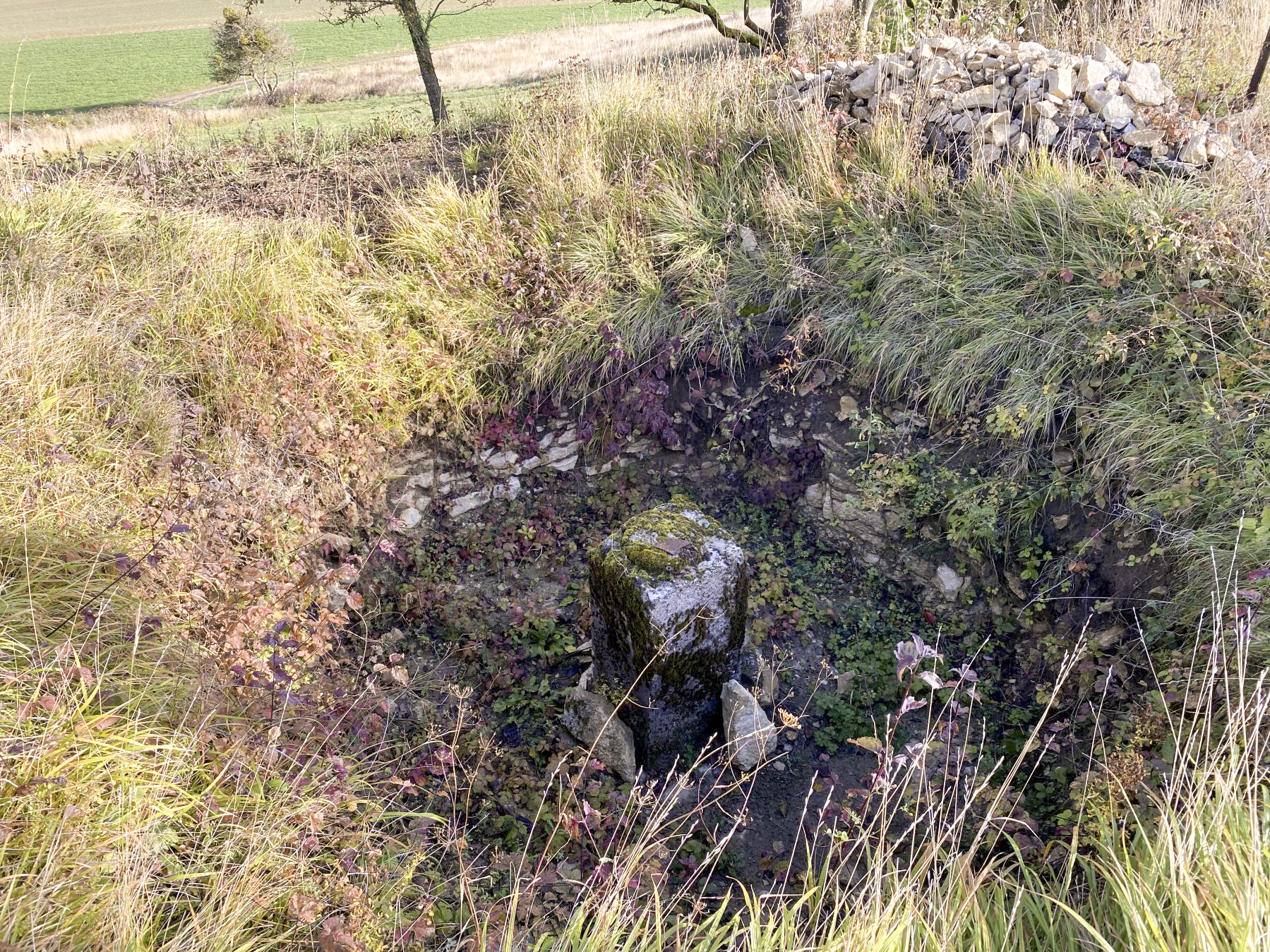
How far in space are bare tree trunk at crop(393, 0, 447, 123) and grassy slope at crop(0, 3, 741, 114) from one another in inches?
602

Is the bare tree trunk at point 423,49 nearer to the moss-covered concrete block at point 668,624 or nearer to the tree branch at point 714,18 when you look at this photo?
the tree branch at point 714,18

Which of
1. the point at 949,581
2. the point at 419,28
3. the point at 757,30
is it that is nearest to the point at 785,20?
the point at 757,30

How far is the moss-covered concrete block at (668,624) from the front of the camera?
3135mm

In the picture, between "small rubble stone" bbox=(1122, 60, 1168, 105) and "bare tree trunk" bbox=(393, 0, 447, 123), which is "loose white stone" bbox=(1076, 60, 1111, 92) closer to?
"small rubble stone" bbox=(1122, 60, 1168, 105)

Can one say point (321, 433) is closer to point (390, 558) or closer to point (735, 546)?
point (390, 558)

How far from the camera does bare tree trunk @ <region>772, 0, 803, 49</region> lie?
7.99 m

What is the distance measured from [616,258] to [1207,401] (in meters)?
3.64

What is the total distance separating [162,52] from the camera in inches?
1129

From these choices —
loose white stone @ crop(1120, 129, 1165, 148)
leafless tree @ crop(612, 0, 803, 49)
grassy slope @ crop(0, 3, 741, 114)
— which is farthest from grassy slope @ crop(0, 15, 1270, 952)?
grassy slope @ crop(0, 3, 741, 114)

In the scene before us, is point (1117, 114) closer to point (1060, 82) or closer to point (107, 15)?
point (1060, 82)

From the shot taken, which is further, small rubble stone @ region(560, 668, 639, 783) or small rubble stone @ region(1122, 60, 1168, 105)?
small rubble stone @ region(1122, 60, 1168, 105)

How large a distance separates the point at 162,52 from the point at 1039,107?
34.9 m

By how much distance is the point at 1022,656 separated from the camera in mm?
3660

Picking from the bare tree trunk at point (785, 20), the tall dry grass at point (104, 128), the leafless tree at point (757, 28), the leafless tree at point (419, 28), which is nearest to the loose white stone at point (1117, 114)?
the bare tree trunk at point (785, 20)
